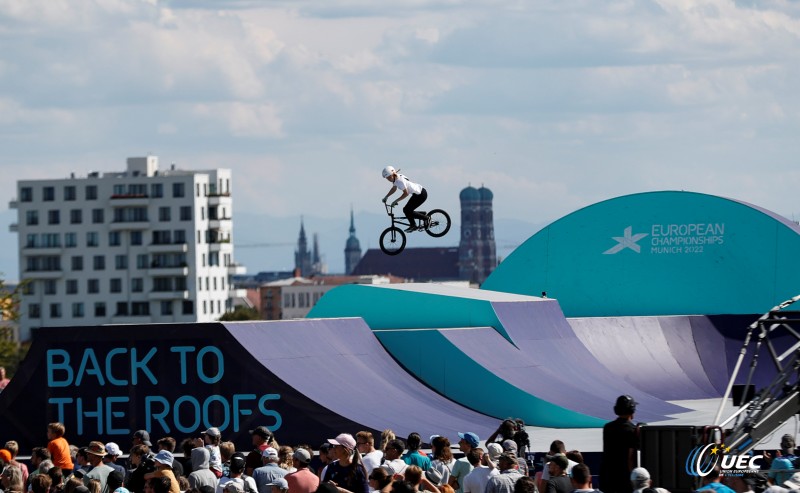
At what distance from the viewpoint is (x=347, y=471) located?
1329 centimetres

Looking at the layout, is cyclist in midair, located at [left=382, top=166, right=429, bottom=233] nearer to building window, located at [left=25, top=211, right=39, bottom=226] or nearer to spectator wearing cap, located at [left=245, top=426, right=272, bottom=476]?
spectator wearing cap, located at [left=245, top=426, right=272, bottom=476]

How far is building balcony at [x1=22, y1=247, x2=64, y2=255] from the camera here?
13538 cm

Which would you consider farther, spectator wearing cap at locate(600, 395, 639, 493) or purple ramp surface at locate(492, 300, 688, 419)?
purple ramp surface at locate(492, 300, 688, 419)

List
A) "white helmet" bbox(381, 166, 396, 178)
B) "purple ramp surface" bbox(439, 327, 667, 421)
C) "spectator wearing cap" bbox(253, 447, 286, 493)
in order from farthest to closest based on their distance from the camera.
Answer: "purple ramp surface" bbox(439, 327, 667, 421)
"white helmet" bbox(381, 166, 396, 178)
"spectator wearing cap" bbox(253, 447, 286, 493)

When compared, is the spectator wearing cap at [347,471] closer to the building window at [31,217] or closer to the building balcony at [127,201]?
the building balcony at [127,201]

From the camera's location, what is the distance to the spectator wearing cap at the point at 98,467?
14320 millimetres

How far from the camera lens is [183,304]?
135 meters

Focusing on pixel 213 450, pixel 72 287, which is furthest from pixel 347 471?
pixel 72 287

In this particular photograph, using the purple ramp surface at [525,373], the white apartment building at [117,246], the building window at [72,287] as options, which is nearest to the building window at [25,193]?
the white apartment building at [117,246]

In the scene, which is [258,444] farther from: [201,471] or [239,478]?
[239,478]

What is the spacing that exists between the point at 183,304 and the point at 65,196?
14.8 m

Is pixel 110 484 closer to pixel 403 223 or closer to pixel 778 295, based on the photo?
pixel 403 223

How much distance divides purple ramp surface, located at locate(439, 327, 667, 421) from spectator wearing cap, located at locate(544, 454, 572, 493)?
53.5 ft

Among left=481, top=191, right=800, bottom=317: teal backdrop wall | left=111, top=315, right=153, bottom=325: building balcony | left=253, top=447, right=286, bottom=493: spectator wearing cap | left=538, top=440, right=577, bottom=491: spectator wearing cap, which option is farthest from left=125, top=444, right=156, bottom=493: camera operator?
left=111, top=315, right=153, bottom=325: building balcony
